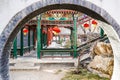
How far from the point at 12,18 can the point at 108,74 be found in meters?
7.83

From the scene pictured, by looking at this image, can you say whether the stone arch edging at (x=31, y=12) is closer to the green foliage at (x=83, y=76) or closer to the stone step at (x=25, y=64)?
the green foliage at (x=83, y=76)

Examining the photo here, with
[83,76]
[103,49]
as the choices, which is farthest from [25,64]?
[103,49]

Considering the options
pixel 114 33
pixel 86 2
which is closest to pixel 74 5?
pixel 86 2

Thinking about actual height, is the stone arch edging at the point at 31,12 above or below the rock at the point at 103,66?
above

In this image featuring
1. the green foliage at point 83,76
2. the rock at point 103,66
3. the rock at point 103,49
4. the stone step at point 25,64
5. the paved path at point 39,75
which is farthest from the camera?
the stone step at point 25,64

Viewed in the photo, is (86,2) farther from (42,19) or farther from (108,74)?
(42,19)

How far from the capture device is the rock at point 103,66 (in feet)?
42.7

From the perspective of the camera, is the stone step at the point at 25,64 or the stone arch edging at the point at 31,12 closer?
the stone arch edging at the point at 31,12

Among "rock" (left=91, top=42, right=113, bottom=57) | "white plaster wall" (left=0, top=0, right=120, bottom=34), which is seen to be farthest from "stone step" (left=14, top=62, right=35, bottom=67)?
"white plaster wall" (left=0, top=0, right=120, bottom=34)

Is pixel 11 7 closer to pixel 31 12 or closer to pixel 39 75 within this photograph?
pixel 31 12

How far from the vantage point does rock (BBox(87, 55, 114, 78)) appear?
512 inches

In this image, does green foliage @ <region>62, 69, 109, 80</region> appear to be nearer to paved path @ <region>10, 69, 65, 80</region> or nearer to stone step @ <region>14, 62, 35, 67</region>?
paved path @ <region>10, 69, 65, 80</region>

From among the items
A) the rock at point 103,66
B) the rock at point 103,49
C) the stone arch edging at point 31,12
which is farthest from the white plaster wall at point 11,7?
the rock at point 103,49

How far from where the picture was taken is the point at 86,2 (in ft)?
21.5
